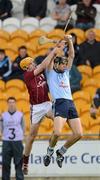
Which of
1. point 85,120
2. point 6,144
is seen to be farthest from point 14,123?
point 85,120

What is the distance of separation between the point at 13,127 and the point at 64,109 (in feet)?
11.1

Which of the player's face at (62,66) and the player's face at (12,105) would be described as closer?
the player's face at (62,66)

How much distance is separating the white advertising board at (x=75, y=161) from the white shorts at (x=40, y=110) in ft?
10.2

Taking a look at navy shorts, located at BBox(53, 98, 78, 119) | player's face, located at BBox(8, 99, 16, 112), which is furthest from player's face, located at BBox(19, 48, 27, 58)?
navy shorts, located at BBox(53, 98, 78, 119)

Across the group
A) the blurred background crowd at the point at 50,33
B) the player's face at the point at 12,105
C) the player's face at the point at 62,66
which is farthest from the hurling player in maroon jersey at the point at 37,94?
the blurred background crowd at the point at 50,33

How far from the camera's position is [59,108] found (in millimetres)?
15352

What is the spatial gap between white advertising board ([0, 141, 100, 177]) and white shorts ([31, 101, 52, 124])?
3096 mm

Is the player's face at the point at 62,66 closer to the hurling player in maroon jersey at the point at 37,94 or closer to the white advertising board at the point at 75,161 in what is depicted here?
the hurling player in maroon jersey at the point at 37,94

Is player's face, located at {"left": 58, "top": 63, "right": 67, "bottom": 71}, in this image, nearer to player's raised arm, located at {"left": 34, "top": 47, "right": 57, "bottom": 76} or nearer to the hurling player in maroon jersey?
player's raised arm, located at {"left": 34, "top": 47, "right": 57, "bottom": 76}

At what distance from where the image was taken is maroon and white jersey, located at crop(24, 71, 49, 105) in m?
15.6

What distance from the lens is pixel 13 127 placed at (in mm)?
18547

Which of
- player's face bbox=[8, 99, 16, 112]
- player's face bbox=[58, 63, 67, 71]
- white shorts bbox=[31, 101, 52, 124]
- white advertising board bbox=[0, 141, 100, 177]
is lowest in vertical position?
white advertising board bbox=[0, 141, 100, 177]

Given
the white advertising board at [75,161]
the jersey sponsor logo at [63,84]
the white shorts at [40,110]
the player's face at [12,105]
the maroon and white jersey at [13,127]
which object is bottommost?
the white advertising board at [75,161]

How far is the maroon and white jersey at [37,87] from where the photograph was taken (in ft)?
51.3
